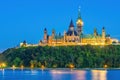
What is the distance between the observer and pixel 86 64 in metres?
192

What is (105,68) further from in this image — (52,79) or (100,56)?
(52,79)

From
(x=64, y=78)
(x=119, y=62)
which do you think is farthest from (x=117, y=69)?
(x=64, y=78)

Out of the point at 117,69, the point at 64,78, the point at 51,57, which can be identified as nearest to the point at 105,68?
the point at 117,69

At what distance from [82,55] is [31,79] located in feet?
230

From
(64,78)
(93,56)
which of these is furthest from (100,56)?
(64,78)

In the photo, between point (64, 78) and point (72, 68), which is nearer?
point (64, 78)

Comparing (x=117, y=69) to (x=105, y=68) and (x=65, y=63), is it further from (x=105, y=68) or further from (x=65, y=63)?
(x=65, y=63)

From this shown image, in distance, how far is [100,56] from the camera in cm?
19900

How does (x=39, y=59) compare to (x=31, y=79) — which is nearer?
Result: (x=31, y=79)

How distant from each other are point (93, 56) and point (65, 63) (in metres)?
10.1

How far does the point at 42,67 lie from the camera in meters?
192

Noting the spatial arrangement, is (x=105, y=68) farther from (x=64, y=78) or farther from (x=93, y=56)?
(x=64, y=78)

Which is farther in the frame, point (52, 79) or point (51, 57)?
point (51, 57)

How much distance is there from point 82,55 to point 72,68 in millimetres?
9304
